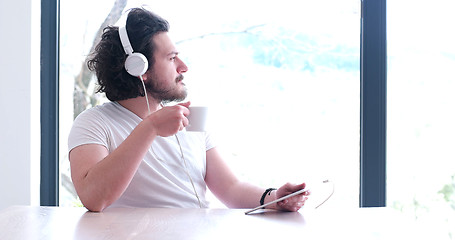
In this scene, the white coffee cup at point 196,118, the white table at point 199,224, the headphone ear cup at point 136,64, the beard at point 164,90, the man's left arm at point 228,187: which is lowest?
the man's left arm at point 228,187

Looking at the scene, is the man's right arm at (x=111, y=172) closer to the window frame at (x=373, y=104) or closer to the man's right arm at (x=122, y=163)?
the man's right arm at (x=122, y=163)

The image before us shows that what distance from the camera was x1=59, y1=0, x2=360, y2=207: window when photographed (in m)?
2.33

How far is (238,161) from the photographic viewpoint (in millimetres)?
2361

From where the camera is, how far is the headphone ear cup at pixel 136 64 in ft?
5.47

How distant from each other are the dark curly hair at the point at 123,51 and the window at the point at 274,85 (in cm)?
48

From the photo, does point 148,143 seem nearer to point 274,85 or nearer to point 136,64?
point 136,64

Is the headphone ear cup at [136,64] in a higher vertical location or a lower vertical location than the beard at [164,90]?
higher

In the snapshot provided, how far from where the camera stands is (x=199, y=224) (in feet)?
3.96

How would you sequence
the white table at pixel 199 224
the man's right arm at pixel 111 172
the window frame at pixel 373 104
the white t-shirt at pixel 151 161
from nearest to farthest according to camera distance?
the white table at pixel 199 224 < the man's right arm at pixel 111 172 < the white t-shirt at pixel 151 161 < the window frame at pixel 373 104

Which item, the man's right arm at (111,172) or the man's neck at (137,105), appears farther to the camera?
the man's neck at (137,105)
